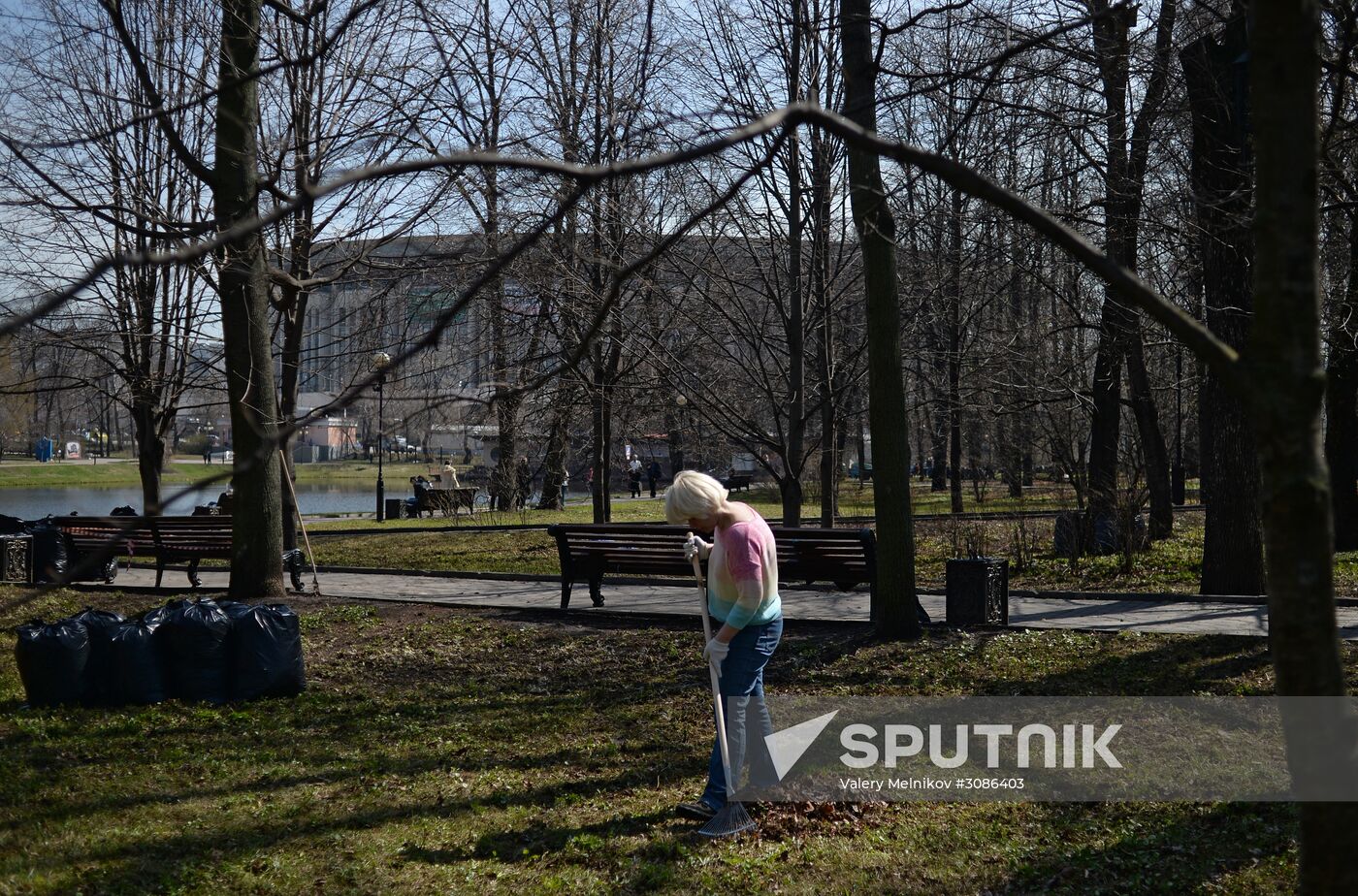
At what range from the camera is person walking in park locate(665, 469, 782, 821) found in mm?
4871

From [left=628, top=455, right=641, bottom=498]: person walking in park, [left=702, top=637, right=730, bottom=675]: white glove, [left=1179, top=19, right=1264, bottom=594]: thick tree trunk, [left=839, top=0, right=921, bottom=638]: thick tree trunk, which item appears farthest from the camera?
[left=628, top=455, right=641, bottom=498]: person walking in park

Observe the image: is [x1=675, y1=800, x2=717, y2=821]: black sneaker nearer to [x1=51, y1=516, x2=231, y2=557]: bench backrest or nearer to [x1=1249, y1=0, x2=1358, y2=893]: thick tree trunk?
[x1=1249, y1=0, x2=1358, y2=893]: thick tree trunk

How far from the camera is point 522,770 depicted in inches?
235

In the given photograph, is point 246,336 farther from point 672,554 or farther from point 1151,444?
point 1151,444

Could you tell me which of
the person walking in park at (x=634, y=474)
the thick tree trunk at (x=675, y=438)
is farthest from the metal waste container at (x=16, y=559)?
the person walking in park at (x=634, y=474)

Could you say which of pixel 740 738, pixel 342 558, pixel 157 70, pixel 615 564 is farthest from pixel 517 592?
pixel 157 70

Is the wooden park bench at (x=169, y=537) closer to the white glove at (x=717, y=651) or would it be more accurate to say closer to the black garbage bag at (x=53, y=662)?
the black garbage bag at (x=53, y=662)

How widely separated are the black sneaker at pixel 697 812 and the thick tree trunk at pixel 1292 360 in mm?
2882

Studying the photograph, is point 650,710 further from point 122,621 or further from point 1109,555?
point 1109,555

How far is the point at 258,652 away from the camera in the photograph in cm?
753

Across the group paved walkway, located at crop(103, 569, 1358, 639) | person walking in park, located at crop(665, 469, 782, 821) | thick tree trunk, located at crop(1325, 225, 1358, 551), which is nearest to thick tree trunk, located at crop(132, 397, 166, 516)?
paved walkway, located at crop(103, 569, 1358, 639)

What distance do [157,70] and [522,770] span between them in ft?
44.6

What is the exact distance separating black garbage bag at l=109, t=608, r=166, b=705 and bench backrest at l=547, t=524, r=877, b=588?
4182 mm

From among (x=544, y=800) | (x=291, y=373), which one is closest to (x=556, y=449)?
(x=291, y=373)
